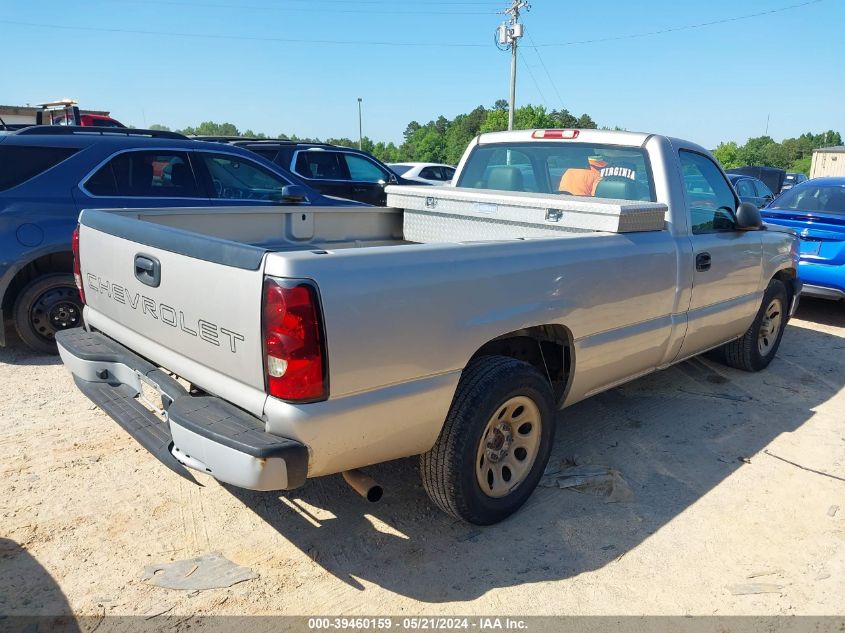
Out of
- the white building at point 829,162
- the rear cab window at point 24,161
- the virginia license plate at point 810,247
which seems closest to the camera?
the rear cab window at point 24,161

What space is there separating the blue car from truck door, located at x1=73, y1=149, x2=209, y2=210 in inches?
254

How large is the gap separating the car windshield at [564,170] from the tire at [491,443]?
1.73 m

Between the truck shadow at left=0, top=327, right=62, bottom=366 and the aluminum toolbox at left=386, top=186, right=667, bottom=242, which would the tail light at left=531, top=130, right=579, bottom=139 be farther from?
the truck shadow at left=0, top=327, right=62, bottom=366

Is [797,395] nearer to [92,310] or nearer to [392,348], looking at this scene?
[392,348]

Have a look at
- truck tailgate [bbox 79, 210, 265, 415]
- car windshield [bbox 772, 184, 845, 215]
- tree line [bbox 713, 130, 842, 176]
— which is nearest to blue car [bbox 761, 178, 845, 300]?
car windshield [bbox 772, 184, 845, 215]

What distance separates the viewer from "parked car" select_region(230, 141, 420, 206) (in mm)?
9492

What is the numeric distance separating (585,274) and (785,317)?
138 inches

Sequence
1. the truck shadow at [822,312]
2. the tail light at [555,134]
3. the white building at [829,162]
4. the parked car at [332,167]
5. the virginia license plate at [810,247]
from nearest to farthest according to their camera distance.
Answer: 1. the tail light at [555,134]
2. the virginia license plate at [810,247]
3. the truck shadow at [822,312]
4. the parked car at [332,167]
5. the white building at [829,162]

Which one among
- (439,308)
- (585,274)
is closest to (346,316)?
(439,308)

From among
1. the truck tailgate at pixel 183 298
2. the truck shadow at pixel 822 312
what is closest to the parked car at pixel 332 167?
the truck shadow at pixel 822 312

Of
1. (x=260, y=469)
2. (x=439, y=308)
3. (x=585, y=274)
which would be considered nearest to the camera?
(x=260, y=469)

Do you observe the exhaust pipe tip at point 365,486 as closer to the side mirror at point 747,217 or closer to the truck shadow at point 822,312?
the side mirror at point 747,217

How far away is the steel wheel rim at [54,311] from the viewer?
5.18 metres

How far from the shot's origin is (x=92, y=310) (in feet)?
11.3
